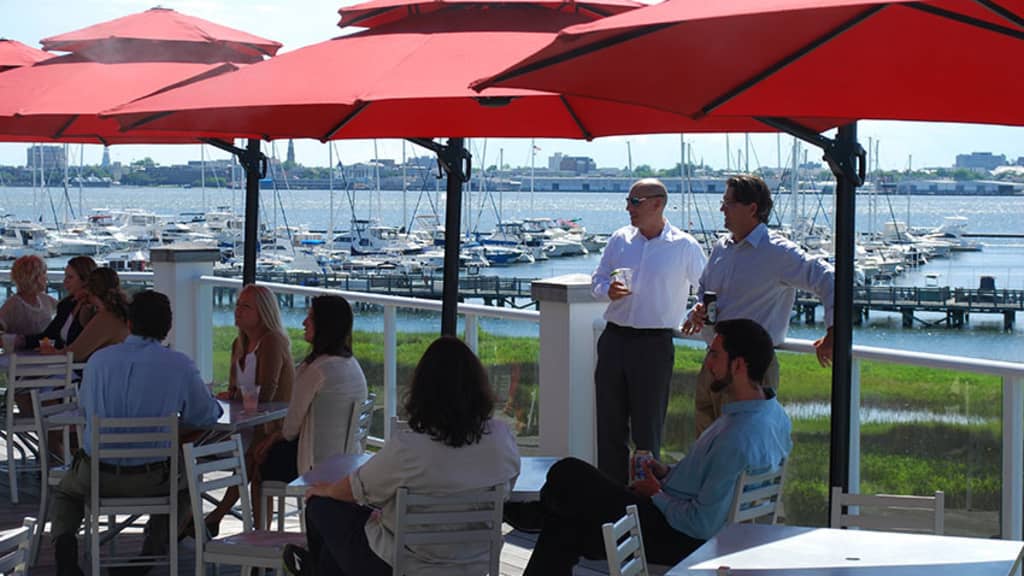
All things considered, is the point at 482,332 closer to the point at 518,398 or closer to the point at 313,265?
the point at 518,398

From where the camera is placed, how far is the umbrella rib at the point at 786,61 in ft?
11.8

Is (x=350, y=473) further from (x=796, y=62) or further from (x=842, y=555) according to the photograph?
(x=796, y=62)

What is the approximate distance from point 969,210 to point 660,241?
98742 mm

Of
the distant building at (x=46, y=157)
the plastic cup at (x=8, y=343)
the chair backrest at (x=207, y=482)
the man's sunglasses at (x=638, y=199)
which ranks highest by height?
the distant building at (x=46, y=157)

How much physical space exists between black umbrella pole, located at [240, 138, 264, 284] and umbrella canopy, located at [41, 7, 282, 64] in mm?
638

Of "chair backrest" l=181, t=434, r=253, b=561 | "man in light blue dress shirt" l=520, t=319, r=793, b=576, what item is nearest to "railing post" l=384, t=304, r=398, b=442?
"chair backrest" l=181, t=434, r=253, b=561

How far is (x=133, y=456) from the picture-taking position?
211 inches

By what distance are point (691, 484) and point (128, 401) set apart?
2447mm

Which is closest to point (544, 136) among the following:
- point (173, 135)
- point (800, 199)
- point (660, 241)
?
point (660, 241)

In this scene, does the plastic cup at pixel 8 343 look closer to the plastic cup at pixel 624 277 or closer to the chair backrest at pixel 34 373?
the chair backrest at pixel 34 373

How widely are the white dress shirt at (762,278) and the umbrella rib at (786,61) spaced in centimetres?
188

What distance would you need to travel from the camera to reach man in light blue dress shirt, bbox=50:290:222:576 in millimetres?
5480

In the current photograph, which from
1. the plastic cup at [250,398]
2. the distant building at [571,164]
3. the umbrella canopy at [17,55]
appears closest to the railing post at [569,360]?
the plastic cup at [250,398]

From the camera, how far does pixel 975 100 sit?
4.11m
